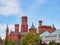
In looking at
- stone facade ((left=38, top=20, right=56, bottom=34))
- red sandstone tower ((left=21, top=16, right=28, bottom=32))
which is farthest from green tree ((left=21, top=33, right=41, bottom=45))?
red sandstone tower ((left=21, top=16, right=28, bottom=32))

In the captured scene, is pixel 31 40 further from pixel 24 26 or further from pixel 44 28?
pixel 24 26

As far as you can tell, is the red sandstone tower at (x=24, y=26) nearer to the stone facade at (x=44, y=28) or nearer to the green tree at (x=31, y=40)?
the stone facade at (x=44, y=28)

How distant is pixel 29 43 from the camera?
84.6 metres

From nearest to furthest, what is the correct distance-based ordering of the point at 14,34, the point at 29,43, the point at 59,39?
the point at 29,43 < the point at 59,39 < the point at 14,34

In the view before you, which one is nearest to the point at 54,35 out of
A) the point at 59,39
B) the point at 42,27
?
the point at 59,39

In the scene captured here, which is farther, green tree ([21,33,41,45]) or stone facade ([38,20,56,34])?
stone facade ([38,20,56,34])

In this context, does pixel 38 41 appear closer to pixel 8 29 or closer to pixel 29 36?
pixel 29 36

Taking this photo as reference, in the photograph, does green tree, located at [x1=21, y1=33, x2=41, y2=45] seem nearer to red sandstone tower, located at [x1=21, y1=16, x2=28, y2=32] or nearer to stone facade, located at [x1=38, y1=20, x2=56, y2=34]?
stone facade, located at [x1=38, y1=20, x2=56, y2=34]

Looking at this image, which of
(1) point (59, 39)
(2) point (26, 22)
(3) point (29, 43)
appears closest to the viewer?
(3) point (29, 43)

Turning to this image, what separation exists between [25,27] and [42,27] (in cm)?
1232

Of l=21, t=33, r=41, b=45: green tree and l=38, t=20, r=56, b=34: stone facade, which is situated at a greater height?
l=38, t=20, r=56, b=34: stone facade

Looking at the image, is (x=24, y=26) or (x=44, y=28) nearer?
(x=44, y=28)

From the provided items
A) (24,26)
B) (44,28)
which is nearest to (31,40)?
(44,28)

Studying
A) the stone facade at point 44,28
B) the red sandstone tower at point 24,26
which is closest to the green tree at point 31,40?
the stone facade at point 44,28
